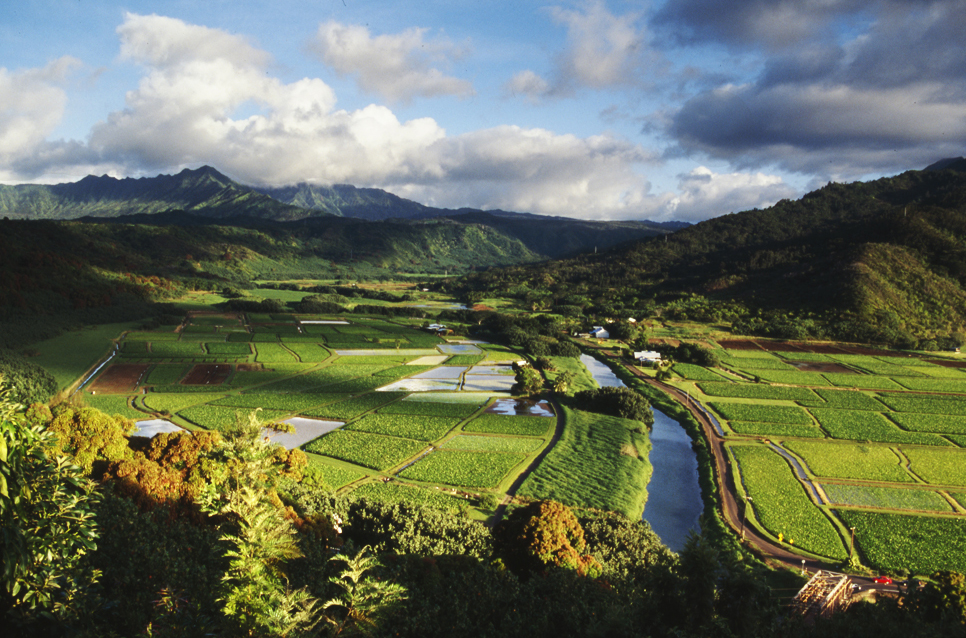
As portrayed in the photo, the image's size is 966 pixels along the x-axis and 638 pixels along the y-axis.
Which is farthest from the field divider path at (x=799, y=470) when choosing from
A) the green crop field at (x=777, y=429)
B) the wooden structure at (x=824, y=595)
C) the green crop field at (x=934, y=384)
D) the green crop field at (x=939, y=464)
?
the green crop field at (x=934, y=384)

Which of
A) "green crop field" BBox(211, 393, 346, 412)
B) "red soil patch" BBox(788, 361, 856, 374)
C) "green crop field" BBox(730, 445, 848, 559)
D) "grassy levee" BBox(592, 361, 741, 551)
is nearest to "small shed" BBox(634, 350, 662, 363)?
"grassy levee" BBox(592, 361, 741, 551)

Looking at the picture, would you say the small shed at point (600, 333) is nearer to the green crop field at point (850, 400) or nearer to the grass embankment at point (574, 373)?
the grass embankment at point (574, 373)

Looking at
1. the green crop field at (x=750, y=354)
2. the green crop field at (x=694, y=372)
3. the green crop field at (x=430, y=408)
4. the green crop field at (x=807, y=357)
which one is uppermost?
the green crop field at (x=807, y=357)

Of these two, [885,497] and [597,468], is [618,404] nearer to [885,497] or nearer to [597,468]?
[597,468]

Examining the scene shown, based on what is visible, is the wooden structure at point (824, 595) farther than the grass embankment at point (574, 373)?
No

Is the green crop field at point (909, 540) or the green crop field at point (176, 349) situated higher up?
the green crop field at point (176, 349)

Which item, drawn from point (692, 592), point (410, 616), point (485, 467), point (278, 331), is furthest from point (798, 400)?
point (278, 331)
